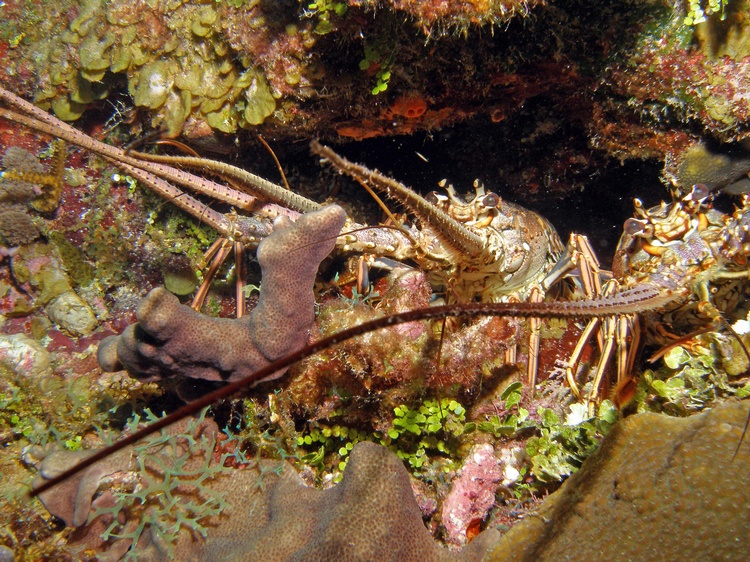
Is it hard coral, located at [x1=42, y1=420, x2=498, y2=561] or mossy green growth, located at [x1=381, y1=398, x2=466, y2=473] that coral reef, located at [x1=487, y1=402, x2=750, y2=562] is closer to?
hard coral, located at [x1=42, y1=420, x2=498, y2=561]

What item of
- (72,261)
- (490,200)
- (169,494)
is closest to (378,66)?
(490,200)

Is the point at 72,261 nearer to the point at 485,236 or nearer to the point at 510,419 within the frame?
the point at 485,236

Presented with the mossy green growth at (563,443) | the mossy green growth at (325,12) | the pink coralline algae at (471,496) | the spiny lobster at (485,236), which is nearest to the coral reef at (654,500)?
the mossy green growth at (563,443)

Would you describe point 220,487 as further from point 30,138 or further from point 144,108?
point 30,138

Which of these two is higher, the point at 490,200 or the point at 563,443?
the point at 490,200

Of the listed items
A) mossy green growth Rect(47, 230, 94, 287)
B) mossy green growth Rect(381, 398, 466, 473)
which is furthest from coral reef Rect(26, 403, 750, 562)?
mossy green growth Rect(47, 230, 94, 287)
